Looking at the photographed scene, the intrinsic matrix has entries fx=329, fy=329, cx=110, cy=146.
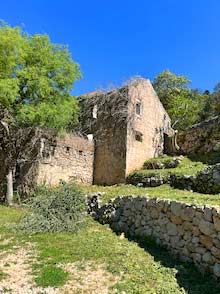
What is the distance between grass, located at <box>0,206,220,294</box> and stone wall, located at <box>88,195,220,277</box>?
0.29 m

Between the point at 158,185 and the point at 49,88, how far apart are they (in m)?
6.70

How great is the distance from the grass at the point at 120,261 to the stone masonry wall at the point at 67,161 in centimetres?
645

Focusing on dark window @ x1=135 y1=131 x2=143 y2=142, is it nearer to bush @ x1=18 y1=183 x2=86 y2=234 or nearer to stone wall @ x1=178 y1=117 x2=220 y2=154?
stone wall @ x1=178 y1=117 x2=220 y2=154

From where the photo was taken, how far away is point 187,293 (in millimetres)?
6285

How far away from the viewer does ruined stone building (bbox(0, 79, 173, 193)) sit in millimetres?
16438

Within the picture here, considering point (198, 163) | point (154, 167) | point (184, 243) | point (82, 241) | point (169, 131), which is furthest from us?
point (169, 131)

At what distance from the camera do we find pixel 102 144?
18766 millimetres

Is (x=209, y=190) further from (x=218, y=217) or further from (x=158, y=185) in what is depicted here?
(x=218, y=217)

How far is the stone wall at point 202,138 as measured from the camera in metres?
18.3

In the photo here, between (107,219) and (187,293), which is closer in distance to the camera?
(187,293)

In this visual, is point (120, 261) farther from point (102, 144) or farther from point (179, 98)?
point (179, 98)

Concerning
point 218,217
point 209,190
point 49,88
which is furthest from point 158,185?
point 218,217

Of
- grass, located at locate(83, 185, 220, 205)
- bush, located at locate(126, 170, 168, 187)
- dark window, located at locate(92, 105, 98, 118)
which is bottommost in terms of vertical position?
grass, located at locate(83, 185, 220, 205)

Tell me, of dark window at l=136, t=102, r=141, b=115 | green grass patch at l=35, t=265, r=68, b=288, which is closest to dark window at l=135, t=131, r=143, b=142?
dark window at l=136, t=102, r=141, b=115
